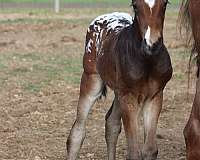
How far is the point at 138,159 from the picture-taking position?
16.8 feet

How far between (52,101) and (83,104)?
3143 millimetres

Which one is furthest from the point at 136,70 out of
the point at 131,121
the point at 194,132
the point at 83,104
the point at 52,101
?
the point at 52,101

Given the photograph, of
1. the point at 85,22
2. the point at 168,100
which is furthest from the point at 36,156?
the point at 85,22

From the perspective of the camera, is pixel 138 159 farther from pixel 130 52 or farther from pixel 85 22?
pixel 85 22

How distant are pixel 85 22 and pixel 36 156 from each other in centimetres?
1281

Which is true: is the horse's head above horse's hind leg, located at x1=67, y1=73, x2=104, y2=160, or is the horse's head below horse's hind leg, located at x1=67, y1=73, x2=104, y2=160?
above

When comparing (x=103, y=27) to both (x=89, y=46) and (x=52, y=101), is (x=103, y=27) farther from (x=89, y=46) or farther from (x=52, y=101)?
(x=52, y=101)

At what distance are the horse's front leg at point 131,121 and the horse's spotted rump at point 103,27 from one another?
3.06 feet

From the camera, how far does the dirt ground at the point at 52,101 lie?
22.4 ft

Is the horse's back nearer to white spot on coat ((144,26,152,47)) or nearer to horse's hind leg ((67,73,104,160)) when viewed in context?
horse's hind leg ((67,73,104,160))

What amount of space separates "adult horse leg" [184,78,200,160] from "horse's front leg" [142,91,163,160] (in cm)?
202

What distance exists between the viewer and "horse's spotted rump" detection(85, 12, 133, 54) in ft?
19.3

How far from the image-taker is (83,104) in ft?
19.5

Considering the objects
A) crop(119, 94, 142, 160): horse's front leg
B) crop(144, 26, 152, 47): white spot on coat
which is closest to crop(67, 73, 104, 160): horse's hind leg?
crop(119, 94, 142, 160): horse's front leg
